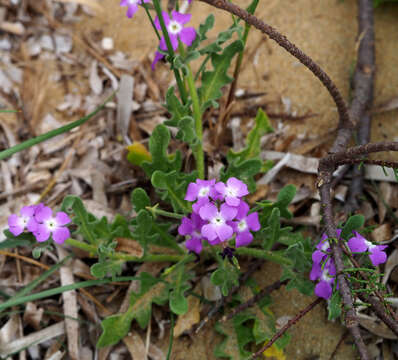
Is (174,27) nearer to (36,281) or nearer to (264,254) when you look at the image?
(264,254)

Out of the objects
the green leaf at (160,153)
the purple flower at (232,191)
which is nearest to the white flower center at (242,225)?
the purple flower at (232,191)

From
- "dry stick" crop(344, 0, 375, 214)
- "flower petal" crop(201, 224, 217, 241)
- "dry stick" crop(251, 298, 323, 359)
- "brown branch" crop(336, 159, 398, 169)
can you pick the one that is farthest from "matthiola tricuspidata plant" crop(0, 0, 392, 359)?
"dry stick" crop(344, 0, 375, 214)

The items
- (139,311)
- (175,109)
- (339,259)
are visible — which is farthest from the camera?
(139,311)

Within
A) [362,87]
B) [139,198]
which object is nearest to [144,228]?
[139,198]

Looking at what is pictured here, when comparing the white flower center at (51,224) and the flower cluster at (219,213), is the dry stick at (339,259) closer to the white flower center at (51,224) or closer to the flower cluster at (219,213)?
the flower cluster at (219,213)

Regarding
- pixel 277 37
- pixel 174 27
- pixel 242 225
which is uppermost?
pixel 174 27

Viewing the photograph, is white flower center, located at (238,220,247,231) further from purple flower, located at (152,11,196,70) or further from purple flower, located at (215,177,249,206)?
purple flower, located at (152,11,196,70)

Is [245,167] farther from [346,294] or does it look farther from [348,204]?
[346,294]
